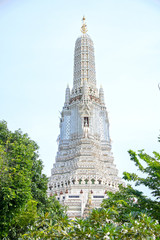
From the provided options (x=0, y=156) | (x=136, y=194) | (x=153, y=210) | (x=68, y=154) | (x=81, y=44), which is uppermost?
(x=81, y=44)

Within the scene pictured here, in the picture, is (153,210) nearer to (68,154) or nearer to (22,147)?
(22,147)

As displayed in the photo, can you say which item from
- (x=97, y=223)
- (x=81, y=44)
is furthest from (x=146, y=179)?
(x=81, y=44)

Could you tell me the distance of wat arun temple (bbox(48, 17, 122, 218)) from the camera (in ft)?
113

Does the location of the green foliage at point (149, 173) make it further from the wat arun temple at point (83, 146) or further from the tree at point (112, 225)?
the wat arun temple at point (83, 146)

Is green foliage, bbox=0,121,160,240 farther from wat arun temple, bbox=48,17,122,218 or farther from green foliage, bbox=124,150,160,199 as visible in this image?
wat arun temple, bbox=48,17,122,218

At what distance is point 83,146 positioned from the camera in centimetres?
4247

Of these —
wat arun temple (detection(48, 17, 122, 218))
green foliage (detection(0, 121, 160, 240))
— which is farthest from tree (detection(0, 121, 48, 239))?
wat arun temple (detection(48, 17, 122, 218))

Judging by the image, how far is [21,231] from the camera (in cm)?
1564

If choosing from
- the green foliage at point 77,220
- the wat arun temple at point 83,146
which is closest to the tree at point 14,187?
the green foliage at point 77,220

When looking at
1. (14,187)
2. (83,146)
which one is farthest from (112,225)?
(83,146)

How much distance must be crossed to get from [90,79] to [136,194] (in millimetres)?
43419

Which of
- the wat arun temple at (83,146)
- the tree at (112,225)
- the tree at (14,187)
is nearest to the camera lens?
the tree at (112,225)

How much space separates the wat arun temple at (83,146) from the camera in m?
34.6

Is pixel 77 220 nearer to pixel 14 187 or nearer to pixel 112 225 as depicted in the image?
pixel 112 225
